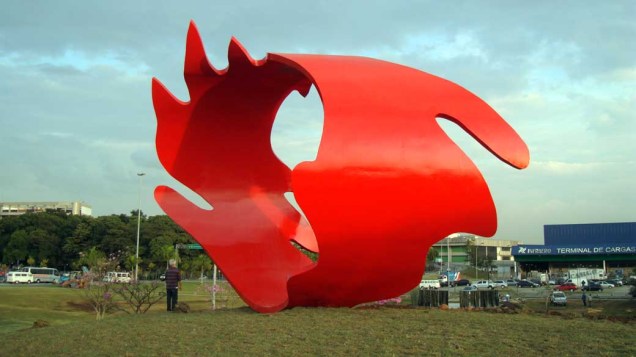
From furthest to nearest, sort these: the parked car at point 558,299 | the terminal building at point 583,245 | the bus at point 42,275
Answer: the terminal building at point 583,245, the bus at point 42,275, the parked car at point 558,299

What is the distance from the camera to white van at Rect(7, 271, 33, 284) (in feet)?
164

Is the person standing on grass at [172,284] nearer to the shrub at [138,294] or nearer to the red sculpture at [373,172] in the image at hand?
the red sculpture at [373,172]

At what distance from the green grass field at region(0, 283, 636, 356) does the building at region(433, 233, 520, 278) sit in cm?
7239

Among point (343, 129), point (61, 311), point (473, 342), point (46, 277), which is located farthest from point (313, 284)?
point (46, 277)

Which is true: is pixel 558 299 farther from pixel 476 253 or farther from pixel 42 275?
pixel 476 253

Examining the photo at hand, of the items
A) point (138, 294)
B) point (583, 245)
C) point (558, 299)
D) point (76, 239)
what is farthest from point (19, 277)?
point (583, 245)

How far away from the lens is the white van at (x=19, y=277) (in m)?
50.0

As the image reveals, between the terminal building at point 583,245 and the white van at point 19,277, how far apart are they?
4449 centimetres

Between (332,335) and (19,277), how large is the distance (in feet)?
160

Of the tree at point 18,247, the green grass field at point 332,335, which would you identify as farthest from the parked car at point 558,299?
the tree at point 18,247

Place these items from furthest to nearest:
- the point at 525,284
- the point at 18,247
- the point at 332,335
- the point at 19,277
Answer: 1. the point at 18,247
2. the point at 525,284
3. the point at 19,277
4. the point at 332,335

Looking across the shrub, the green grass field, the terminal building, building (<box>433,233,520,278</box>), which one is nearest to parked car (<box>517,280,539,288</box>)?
the terminal building

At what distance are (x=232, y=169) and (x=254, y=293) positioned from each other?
11.2ft

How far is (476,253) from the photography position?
268 ft
